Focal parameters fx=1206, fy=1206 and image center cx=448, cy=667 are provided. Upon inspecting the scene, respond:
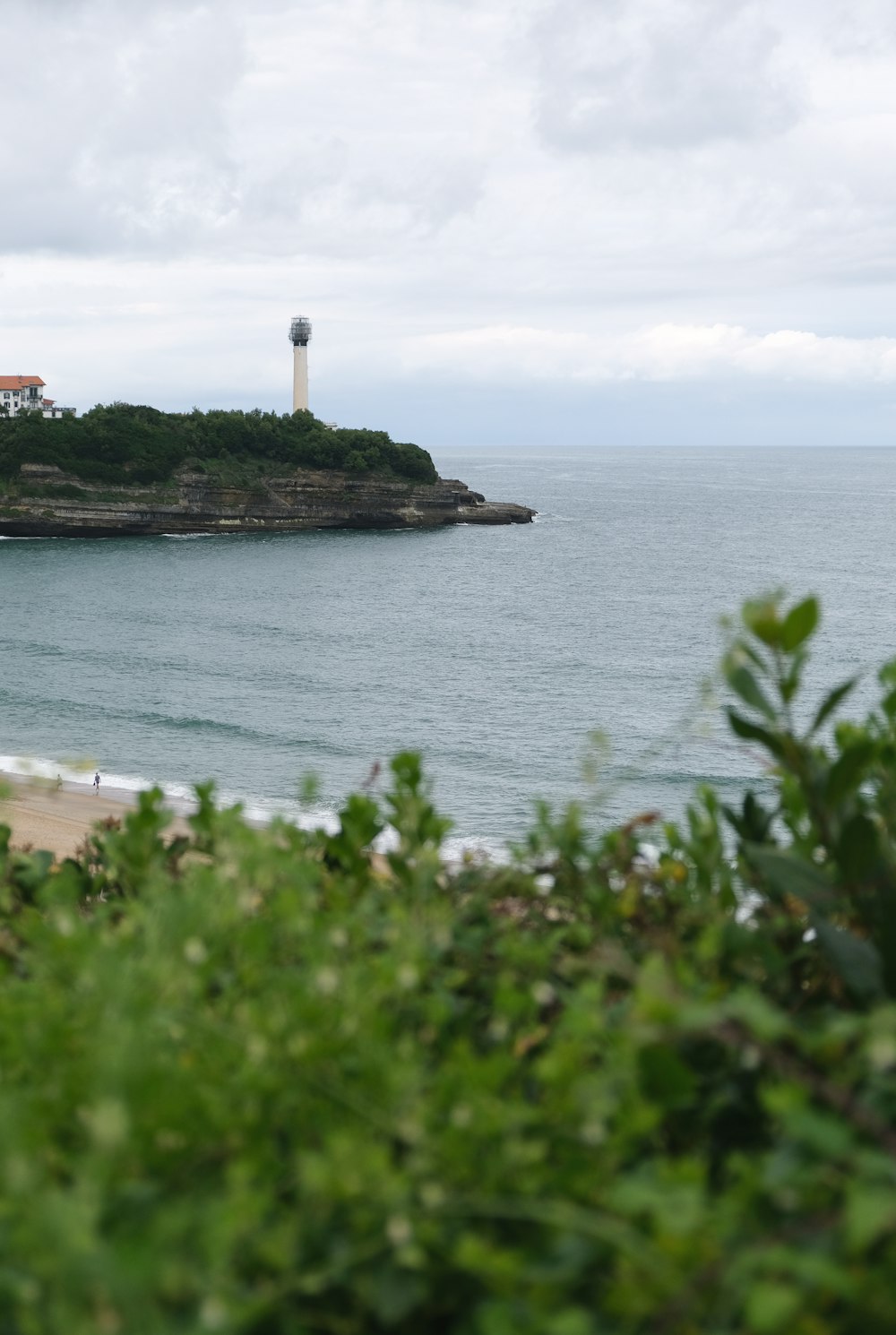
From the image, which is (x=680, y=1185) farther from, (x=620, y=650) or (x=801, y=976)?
(x=620, y=650)

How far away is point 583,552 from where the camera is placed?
88.6 m

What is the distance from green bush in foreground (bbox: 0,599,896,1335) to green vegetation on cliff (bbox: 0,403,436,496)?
9095 centimetres

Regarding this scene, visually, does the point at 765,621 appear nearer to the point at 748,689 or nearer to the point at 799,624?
the point at 799,624

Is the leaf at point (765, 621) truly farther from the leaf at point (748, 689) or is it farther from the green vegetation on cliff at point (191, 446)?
the green vegetation on cliff at point (191, 446)

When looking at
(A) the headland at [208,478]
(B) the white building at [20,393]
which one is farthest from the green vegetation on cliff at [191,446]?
(B) the white building at [20,393]

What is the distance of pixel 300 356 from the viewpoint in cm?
12188

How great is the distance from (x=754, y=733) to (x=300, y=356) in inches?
4916

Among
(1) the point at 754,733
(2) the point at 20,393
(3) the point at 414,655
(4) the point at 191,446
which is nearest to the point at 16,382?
(2) the point at 20,393

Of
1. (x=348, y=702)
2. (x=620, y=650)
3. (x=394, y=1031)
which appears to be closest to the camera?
(x=394, y=1031)

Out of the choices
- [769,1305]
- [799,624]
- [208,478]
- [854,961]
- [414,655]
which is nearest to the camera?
[769,1305]

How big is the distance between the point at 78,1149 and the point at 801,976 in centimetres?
142

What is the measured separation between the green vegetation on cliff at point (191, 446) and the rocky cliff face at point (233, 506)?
1.03 m

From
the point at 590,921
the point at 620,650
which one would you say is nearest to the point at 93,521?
the point at 620,650

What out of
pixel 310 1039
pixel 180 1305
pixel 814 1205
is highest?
pixel 310 1039
